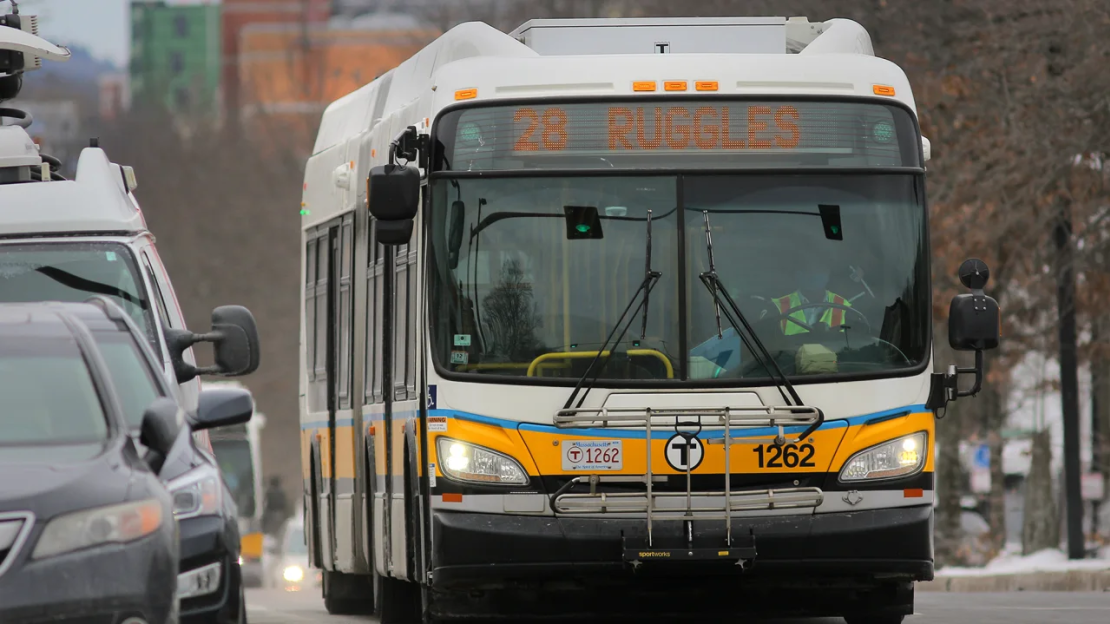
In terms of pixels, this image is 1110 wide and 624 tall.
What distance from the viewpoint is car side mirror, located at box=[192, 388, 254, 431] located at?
31.7ft

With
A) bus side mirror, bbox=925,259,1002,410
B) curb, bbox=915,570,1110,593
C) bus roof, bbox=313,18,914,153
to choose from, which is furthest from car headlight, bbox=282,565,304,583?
bus side mirror, bbox=925,259,1002,410

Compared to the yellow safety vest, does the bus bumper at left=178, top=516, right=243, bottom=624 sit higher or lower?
lower

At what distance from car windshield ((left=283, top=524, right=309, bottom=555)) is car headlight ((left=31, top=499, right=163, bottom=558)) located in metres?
40.8

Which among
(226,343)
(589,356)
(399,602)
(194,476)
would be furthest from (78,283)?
(194,476)

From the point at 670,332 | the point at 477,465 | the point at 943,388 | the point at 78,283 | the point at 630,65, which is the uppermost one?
the point at 630,65

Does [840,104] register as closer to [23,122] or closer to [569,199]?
[569,199]

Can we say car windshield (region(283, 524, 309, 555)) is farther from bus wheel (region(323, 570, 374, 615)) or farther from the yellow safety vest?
the yellow safety vest

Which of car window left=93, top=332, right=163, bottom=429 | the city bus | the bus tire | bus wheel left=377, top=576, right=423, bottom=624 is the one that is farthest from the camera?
the city bus

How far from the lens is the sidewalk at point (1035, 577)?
70.3ft

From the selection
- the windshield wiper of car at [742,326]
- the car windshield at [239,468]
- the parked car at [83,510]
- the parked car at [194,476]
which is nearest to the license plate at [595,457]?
the windshield wiper of car at [742,326]

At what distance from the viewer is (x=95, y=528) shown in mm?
7969

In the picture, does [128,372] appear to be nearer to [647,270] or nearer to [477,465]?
[477,465]

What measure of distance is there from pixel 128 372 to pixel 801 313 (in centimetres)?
394

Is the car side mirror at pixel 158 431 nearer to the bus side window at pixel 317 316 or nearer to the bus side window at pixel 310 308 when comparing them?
the bus side window at pixel 317 316
